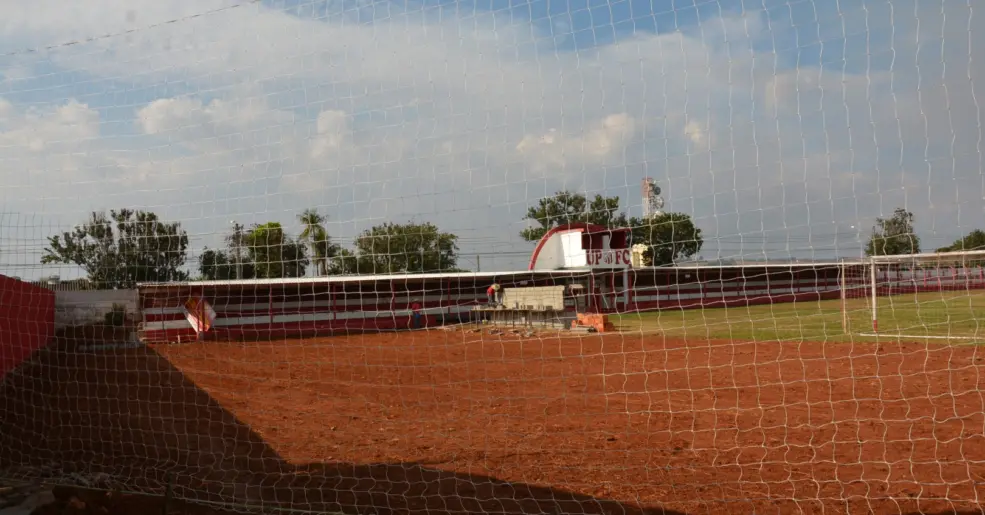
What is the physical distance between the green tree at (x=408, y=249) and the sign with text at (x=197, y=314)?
14.4 meters

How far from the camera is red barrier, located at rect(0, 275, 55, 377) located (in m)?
8.69

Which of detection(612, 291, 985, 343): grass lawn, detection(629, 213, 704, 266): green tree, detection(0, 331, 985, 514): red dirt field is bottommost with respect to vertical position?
detection(612, 291, 985, 343): grass lawn

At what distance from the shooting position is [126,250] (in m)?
6.43

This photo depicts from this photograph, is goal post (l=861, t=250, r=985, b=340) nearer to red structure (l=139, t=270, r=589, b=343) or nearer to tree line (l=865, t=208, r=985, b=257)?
tree line (l=865, t=208, r=985, b=257)

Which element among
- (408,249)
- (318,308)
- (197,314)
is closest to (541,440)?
(408,249)

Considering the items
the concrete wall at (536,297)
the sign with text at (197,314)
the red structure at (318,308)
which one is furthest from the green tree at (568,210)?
the sign with text at (197,314)

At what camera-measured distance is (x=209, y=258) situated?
6.76m

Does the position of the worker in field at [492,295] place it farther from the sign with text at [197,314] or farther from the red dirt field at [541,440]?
the red dirt field at [541,440]

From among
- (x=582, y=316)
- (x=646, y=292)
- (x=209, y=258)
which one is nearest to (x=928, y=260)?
(x=582, y=316)

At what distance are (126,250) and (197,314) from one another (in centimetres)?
1462

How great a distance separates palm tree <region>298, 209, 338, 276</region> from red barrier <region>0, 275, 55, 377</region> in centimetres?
447

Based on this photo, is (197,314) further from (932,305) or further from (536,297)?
(932,305)

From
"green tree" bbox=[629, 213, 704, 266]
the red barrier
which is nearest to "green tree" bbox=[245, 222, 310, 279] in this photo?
"green tree" bbox=[629, 213, 704, 266]

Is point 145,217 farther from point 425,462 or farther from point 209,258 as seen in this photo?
point 425,462
